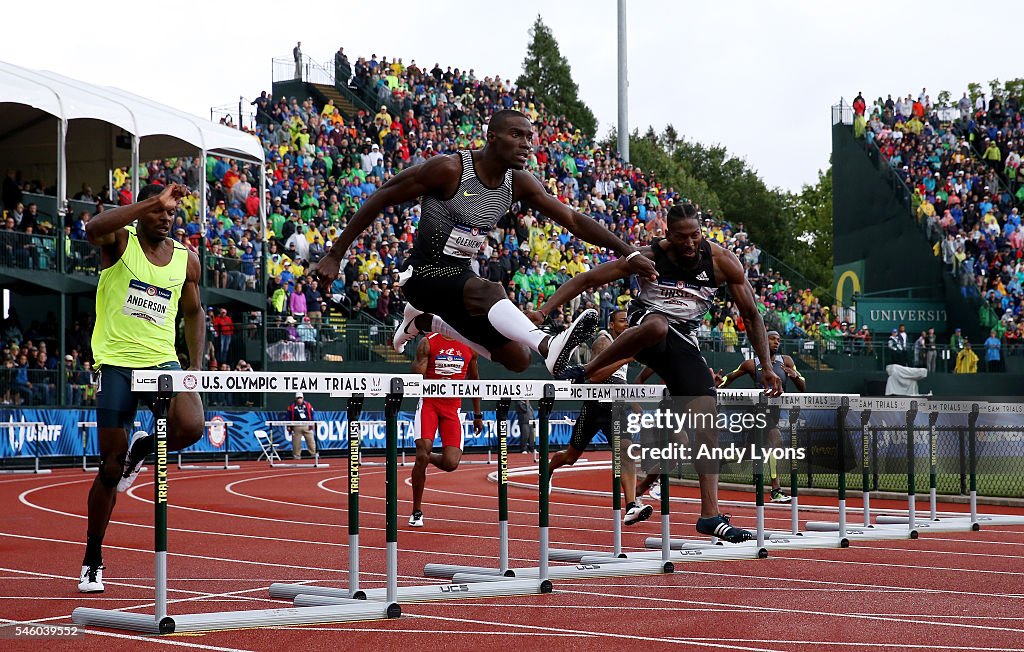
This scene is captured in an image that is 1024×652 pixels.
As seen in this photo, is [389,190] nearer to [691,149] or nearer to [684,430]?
[684,430]

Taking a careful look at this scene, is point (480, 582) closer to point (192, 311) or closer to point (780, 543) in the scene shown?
point (192, 311)

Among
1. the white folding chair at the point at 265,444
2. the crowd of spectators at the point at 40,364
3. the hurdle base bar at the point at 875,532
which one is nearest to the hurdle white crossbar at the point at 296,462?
the white folding chair at the point at 265,444

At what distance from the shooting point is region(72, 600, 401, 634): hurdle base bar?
6.71 meters

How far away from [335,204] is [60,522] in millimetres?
17742

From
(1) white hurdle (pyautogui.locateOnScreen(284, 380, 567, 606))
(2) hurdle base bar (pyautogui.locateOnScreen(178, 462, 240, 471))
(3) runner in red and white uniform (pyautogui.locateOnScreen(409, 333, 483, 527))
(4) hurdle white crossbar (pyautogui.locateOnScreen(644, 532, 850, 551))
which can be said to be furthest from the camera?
(2) hurdle base bar (pyautogui.locateOnScreen(178, 462, 240, 471))

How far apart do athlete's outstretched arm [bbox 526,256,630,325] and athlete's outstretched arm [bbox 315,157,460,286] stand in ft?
3.42

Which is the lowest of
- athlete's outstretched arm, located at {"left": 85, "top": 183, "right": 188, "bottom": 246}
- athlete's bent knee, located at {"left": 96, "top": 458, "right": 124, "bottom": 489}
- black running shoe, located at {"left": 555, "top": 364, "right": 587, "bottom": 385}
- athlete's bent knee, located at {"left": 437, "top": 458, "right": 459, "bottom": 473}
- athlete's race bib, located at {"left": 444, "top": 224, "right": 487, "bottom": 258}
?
athlete's bent knee, located at {"left": 437, "top": 458, "right": 459, "bottom": 473}

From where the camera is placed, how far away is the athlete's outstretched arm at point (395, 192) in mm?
7180

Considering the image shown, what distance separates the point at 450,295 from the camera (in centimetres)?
747

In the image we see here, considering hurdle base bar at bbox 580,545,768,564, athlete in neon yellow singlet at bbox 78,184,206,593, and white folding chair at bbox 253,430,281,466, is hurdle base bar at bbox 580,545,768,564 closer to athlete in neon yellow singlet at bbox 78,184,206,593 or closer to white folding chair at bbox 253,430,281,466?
athlete in neon yellow singlet at bbox 78,184,206,593

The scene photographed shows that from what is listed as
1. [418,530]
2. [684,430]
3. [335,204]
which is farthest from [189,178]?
[684,430]

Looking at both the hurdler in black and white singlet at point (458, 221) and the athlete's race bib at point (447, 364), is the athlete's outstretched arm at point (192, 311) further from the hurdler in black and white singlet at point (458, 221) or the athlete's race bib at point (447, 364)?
the athlete's race bib at point (447, 364)

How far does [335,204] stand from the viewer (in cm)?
3112

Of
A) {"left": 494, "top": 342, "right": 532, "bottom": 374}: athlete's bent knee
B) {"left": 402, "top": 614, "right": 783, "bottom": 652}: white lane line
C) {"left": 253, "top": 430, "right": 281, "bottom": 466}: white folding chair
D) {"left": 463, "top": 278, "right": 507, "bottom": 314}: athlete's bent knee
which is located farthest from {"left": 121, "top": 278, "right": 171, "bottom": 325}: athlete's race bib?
{"left": 253, "top": 430, "right": 281, "bottom": 466}: white folding chair
